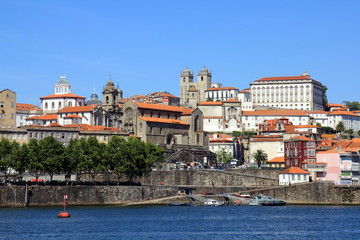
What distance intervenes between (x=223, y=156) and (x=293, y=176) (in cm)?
5478

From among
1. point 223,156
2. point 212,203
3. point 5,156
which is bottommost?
point 212,203

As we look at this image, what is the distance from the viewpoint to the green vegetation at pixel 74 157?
10931 cm

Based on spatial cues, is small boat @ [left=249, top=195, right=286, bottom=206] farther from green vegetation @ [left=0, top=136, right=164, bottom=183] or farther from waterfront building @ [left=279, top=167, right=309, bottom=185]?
green vegetation @ [left=0, top=136, right=164, bottom=183]

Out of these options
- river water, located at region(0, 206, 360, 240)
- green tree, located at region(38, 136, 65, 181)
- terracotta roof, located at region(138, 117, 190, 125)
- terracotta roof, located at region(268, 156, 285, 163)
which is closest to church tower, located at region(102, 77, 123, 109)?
terracotta roof, located at region(138, 117, 190, 125)

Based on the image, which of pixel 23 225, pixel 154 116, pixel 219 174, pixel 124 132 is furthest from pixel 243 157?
pixel 23 225

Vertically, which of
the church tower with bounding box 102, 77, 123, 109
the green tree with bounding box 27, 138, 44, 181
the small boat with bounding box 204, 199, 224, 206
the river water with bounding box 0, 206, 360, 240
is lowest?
the river water with bounding box 0, 206, 360, 240

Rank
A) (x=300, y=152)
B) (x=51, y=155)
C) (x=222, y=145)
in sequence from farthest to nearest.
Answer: (x=222, y=145) → (x=300, y=152) → (x=51, y=155)

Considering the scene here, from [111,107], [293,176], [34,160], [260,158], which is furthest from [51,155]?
[111,107]

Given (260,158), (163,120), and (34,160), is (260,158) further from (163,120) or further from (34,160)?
(34,160)

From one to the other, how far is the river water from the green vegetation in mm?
8947

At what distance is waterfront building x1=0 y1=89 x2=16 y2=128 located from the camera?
523 ft

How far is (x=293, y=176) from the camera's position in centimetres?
12338

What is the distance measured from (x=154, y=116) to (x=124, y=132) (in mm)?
17073

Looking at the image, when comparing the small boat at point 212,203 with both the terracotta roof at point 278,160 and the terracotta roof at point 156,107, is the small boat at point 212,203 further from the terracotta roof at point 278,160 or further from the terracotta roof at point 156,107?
the terracotta roof at point 156,107
